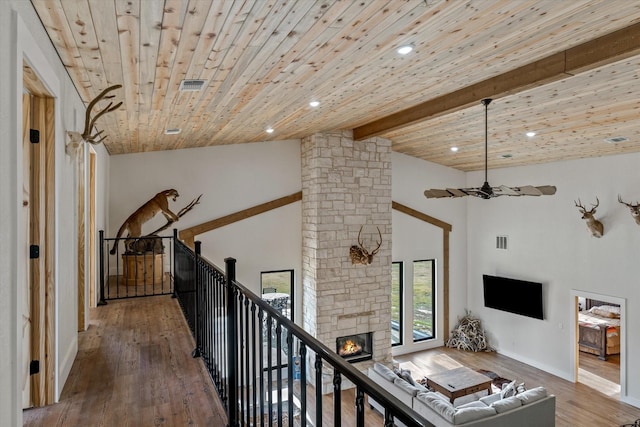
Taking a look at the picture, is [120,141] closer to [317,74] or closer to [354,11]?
A: [317,74]

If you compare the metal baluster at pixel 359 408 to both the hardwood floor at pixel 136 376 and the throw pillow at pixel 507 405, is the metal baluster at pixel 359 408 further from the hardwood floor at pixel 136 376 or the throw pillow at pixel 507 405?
the throw pillow at pixel 507 405

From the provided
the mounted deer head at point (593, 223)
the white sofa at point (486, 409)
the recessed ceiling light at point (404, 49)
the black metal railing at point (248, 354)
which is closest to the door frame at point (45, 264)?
the black metal railing at point (248, 354)

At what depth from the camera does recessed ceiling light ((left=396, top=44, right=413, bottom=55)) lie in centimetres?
329

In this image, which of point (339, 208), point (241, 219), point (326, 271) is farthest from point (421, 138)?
point (241, 219)

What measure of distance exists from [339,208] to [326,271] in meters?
1.31

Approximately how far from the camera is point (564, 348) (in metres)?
8.34

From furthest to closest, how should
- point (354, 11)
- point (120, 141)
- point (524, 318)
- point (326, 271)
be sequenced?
point (524, 318), point (326, 271), point (120, 141), point (354, 11)

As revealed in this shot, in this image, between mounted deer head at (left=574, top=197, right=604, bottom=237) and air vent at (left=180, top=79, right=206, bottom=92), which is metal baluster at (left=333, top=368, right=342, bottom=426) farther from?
mounted deer head at (left=574, top=197, right=604, bottom=237)

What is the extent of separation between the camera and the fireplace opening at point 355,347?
8.06 m

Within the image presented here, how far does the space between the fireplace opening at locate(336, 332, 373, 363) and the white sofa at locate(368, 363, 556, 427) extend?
1.89 m

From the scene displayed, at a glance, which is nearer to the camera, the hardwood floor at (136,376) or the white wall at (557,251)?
the hardwood floor at (136,376)

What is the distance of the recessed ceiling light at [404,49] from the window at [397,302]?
687 centimetres

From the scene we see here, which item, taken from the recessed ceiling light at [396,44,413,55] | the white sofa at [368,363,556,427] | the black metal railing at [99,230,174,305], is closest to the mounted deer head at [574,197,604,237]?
the white sofa at [368,363,556,427]

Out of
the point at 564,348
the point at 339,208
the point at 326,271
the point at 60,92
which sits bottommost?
the point at 564,348
